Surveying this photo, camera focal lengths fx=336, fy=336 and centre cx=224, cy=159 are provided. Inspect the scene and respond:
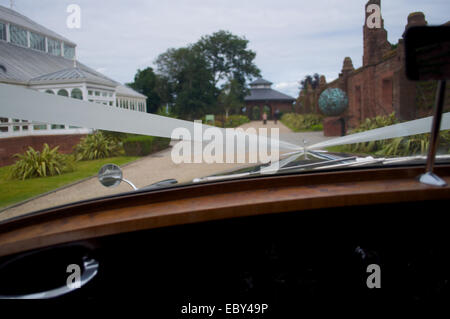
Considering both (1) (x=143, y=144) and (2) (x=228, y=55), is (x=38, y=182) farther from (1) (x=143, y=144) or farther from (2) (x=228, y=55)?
(2) (x=228, y=55)

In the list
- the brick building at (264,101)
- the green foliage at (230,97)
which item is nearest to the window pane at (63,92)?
the green foliage at (230,97)

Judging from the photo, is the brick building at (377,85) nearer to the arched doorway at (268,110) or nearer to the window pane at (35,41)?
the arched doorway at (268,110)

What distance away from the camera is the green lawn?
3.88 feet

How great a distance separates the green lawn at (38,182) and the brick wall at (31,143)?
0.05m

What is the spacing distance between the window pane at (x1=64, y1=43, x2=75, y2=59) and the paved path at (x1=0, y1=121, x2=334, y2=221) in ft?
1.73

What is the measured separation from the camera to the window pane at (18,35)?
124 cm

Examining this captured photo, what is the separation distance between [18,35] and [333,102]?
5.82 ft

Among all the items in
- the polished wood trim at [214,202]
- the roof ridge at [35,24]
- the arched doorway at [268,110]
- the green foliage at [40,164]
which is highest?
the roof ridge at [35,24]

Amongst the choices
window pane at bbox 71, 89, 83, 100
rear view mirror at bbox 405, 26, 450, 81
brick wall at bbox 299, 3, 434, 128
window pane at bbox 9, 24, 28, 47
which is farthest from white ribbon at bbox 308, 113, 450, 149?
window pane at bbox 9, 24, 28, 47

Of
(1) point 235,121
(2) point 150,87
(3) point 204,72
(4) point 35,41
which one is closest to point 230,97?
(1) point 235,121

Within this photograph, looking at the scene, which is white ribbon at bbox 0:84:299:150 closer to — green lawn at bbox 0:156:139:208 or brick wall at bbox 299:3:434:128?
green lawn at bbox 0:156:139:208
